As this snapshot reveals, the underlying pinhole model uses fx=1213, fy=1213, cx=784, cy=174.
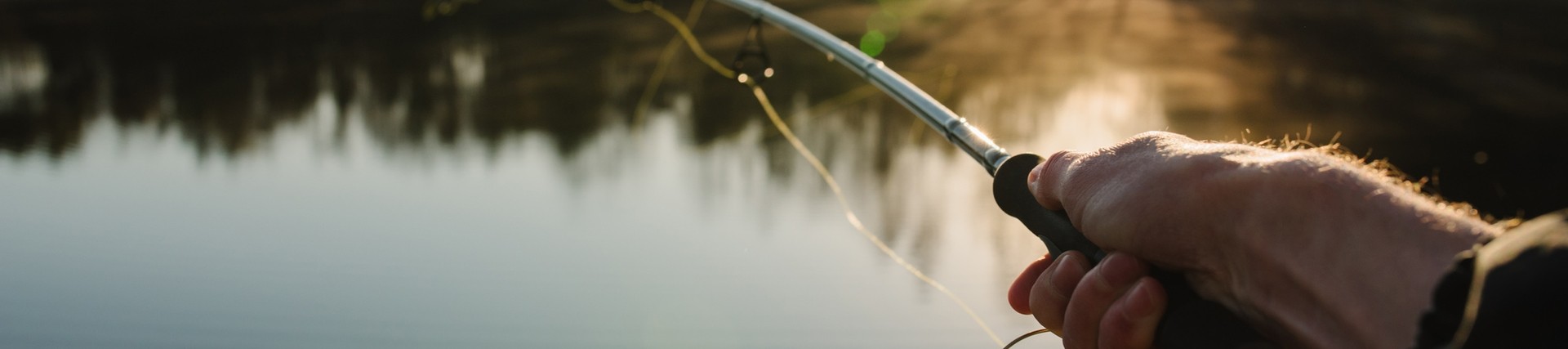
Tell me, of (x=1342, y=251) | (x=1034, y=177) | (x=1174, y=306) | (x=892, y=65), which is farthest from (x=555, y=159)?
(x=1342, y=251)

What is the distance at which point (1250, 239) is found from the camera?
0.57 meters

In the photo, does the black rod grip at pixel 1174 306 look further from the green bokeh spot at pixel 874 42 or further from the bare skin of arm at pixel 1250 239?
the green bokeh spot at pixel 874 42

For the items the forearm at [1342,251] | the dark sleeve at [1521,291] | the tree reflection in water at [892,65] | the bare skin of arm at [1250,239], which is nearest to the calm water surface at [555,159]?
the tree reflection in water at [892,65]

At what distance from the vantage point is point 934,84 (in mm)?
4309

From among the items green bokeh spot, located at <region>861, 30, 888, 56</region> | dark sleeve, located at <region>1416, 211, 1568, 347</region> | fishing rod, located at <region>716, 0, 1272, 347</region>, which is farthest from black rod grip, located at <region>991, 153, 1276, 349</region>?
green bokeh spot, located at <region>861, 30, 888, 56</region>

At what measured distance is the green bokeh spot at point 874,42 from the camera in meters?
4.83

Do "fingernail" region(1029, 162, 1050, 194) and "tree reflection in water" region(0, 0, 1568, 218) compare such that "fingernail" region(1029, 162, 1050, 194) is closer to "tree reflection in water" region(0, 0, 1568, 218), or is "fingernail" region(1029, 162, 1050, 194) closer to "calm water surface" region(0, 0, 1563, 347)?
"calm water surface" region(0, 0, 1563, 347)

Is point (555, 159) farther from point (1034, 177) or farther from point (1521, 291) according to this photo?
point (1521, 291)

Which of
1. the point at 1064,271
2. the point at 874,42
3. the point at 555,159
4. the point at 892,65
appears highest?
the point at 874,42

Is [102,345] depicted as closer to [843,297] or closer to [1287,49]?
[843,297]

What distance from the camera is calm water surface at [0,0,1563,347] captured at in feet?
8.11

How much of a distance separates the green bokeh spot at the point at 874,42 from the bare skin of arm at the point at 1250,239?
4.04m

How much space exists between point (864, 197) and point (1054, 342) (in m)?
1.35

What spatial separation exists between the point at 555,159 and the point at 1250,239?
3.23m
